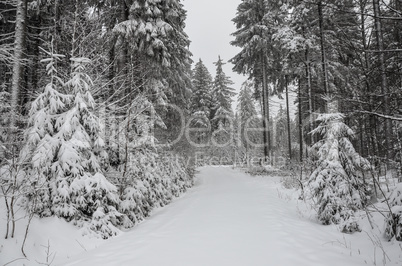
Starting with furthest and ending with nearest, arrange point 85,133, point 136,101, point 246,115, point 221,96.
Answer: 1. point 246,115
2. point 221,96
3. point 136,101
4. point 85,133

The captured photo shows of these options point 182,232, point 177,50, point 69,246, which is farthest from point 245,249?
point 177,50

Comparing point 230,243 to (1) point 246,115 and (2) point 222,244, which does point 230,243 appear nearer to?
(2) point 222,244

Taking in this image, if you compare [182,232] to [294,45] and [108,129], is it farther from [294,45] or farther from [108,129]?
[294,45]

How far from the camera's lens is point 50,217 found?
5344mm

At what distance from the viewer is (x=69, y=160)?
17.9 ft

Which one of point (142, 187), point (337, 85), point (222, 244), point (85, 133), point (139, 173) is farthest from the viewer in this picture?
point (337, 85)

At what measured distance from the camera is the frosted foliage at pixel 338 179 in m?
5.35

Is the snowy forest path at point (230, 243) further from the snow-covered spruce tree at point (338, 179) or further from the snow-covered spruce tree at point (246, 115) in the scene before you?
the snow-covered spruce tree at point (246, 115)

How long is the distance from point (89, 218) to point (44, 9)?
32.8 feet

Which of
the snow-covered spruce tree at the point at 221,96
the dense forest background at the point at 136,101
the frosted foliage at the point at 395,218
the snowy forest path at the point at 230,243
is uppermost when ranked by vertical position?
the snow-covered spruce tree at the point at 221,96

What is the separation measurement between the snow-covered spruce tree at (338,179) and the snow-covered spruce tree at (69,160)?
208 inches

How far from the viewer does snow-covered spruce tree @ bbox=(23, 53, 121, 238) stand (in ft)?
17.5

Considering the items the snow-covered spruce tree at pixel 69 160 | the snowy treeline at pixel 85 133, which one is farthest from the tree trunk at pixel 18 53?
the snow-covered spruce tree at pixel 69 160

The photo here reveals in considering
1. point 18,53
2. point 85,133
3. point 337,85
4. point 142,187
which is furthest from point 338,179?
point 337,85
